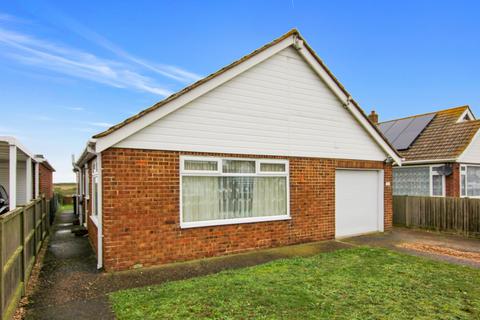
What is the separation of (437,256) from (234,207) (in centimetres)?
532

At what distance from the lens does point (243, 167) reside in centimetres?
793

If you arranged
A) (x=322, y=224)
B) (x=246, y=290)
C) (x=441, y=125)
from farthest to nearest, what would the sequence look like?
(x=441, y=125) → (x=322, y=224) → (x=246, y=290)

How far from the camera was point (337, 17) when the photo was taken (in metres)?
12.7

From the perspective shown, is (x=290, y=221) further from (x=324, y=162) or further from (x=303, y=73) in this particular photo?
(x=303, y=73)

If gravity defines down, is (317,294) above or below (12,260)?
below

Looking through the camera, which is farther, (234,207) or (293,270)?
(234,207)

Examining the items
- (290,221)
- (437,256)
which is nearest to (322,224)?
(290,221)

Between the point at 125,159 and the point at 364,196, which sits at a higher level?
the point at 125,159

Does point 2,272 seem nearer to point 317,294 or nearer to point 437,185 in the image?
point 317,294

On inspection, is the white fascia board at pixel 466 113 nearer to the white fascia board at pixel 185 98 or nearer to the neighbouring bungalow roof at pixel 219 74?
the neighbouring bungalow roof at pixel 219 74

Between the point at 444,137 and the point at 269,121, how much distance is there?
1106 cm

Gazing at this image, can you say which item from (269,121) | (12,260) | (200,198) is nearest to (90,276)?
(12,260)

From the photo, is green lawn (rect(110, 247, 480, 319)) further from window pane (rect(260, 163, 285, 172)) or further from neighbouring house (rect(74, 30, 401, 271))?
window pane (rect(260, 163, 285, 172))

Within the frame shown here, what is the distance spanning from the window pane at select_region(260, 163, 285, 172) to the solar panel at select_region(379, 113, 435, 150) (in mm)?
10123
